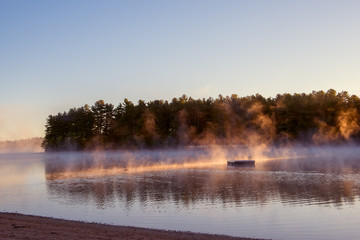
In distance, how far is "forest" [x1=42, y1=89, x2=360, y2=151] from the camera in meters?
113

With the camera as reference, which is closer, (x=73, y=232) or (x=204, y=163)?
(x=73, y=232)

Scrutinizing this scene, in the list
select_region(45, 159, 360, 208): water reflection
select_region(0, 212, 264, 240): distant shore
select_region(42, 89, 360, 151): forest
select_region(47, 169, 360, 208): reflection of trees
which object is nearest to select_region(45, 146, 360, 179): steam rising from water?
select_region(42, 89, 360, 151): forest

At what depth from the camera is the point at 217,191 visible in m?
32.4

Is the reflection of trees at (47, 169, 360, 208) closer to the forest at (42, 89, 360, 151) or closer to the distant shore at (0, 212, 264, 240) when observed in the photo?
the distant shore at (0, 212, 264, 240)

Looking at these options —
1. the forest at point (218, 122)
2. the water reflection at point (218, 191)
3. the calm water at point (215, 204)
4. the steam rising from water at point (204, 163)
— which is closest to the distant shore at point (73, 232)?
the calm water at point (215, 204)

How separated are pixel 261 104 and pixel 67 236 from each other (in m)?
113

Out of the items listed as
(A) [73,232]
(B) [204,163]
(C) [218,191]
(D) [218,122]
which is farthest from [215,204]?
(D) [218,122]

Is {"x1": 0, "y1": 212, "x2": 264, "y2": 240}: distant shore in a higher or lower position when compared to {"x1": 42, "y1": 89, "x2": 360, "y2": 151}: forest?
lower

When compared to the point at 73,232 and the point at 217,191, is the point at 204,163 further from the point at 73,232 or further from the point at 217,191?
the point at 73,232

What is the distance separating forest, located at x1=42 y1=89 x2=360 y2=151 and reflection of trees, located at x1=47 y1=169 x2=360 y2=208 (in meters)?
74.2

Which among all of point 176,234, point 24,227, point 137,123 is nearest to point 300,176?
point 176,234

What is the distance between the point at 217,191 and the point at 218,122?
89.7 meters

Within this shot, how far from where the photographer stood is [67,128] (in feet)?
478

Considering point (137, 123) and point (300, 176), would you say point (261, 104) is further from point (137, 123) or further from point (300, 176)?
point (300, 176)
